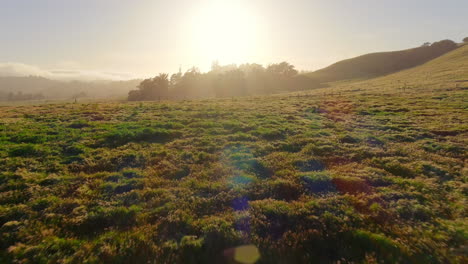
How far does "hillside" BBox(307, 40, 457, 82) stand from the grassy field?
105 metres

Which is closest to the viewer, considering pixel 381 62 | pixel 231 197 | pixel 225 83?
pixel 231 197

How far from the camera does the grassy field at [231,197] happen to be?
19.9 feet

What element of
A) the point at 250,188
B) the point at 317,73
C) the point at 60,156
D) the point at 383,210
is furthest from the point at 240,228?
the point at 317,73

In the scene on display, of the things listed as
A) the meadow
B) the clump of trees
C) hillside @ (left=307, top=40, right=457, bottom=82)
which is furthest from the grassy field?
hillside @ (left=307, top=40, right=457, bottom=82)

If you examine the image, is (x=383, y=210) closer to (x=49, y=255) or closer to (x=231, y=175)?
(x=231, y=175)

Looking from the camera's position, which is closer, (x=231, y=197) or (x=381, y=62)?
(x=231, y=197)

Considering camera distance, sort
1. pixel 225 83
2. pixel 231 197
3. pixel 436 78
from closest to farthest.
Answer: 1. pixel 231 197
2. pixel 436 78
3. pixel 225 83

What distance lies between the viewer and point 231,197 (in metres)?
8.56

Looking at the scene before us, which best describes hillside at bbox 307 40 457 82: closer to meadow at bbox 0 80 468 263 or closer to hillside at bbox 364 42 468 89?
hillside at bbox 364 42 468 89

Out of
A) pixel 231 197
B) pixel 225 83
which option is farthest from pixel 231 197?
pixel 225 83

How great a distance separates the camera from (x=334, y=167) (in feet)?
36.4

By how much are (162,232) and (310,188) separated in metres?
6.18

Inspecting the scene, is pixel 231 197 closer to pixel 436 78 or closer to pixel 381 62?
pixel 436 78

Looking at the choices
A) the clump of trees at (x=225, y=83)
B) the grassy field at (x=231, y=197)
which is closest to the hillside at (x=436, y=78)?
the clump of trees at (x=225, y=83)
